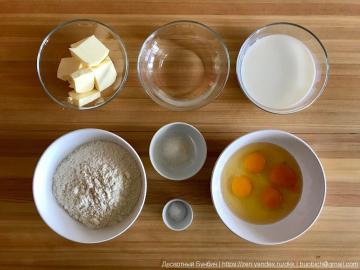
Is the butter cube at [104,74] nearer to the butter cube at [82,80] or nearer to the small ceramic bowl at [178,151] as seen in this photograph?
the butter cube at [82,80]

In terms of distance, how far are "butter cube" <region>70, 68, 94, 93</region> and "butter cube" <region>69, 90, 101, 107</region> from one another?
2 centimetres

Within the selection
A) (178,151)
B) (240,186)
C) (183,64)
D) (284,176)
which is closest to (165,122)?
(178,151)

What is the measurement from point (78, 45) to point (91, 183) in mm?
425

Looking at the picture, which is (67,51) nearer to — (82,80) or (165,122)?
(82,80)

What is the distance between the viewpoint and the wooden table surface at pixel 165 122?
1317mm

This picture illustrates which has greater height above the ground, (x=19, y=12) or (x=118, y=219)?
(x=19, y=12)

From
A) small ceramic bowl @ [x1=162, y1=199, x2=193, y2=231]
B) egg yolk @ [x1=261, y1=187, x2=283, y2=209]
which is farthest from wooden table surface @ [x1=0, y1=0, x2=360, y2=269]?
egg yolk @ [x1=261, y1=187, x2=283, y2=209]

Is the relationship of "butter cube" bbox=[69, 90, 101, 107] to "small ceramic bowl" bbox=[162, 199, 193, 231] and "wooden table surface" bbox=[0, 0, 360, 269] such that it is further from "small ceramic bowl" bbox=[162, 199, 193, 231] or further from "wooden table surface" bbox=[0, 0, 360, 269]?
"small ceramic bowl" bbox=[162, 199, 193, 231]

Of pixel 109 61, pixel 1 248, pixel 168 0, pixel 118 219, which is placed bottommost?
pixel 1 248

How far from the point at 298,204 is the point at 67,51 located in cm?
91

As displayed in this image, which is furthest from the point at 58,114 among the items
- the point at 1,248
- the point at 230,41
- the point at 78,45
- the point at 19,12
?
the point at 230,41

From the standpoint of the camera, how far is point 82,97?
1.25 metres

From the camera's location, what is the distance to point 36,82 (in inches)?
52.6

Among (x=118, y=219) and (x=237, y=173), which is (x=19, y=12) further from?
(x=237, y=173)
